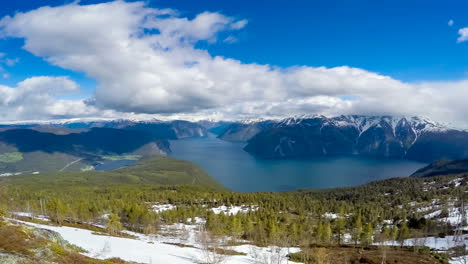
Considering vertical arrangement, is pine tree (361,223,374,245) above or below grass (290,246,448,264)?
below

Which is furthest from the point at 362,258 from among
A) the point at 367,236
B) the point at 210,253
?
the point at 367,236

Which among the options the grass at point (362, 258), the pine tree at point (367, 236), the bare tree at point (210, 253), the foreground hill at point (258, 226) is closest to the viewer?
the bare tree at point (210, 253)

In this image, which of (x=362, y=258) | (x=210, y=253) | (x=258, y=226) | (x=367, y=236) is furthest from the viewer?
(x=258, y=226)

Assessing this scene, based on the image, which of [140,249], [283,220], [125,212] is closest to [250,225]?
[283,220]

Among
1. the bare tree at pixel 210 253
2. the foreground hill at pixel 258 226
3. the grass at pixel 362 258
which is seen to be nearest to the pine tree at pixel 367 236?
the foreground hill at pixel 258 226

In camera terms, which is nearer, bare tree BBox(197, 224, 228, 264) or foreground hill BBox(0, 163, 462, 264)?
bare tree BBox(197, 224, 228, 264)

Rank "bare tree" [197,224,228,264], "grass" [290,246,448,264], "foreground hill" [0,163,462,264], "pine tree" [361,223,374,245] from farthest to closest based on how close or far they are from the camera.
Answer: "pine tree" [361,223,374,245], "foreground hill" [0,163,462,264], "grass" [290,246,448,264], "bare tree" [197,224,228,264]

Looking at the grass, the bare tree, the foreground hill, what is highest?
the bare tree

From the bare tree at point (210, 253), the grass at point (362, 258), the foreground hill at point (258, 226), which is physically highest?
the bare tree at point (210, 253)

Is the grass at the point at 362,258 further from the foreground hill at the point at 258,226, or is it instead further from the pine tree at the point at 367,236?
the pine tree at the point at 367,236

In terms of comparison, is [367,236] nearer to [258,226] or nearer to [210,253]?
[258,226]

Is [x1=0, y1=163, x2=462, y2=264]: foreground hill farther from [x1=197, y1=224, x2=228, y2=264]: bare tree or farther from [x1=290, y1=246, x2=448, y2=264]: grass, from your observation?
[x1=197, y1=224, x2=228, y2=264]: bare tree

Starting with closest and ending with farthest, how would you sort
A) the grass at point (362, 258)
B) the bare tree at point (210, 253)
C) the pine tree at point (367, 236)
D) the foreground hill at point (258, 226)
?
1. the bare tree at point (210, 253)
2. the grass at point (362, 258)
3. the foreground hill at point (258, 226)
4. the pine tree at point (367, 236)

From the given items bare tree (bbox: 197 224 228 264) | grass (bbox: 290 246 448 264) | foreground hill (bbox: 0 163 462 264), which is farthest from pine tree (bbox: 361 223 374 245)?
bare tree (bbox: 197 224 228 264)
